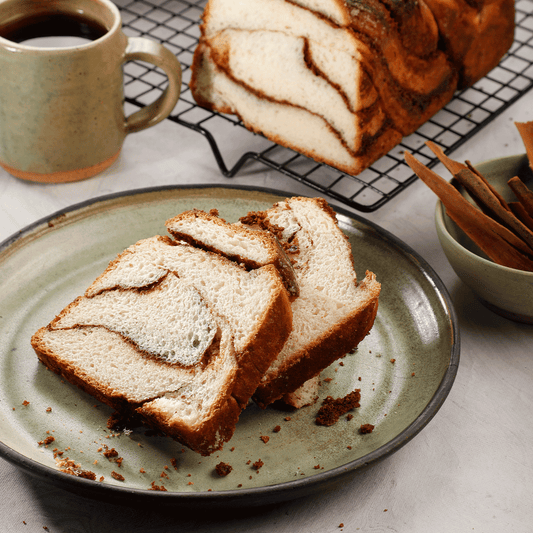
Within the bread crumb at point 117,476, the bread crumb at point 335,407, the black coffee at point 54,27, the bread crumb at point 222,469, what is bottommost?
the bread crumb at point 117,476

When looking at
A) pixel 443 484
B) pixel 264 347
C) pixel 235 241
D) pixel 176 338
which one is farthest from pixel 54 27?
pixel 443 484

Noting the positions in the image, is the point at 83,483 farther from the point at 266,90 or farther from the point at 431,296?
the point at 266,90

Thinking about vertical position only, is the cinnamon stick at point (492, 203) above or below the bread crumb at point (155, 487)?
above

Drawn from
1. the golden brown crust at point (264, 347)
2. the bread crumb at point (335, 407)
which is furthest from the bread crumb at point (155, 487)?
the bread crumb at point (335, 407)

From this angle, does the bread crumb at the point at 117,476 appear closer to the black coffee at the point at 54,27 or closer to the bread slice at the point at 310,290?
the bread slice at the point at 310,290

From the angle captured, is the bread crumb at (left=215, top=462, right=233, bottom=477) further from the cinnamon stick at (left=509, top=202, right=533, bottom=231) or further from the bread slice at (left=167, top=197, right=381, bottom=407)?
the cinnamon stick at (left=509, top=202, right=533, bottom=231)

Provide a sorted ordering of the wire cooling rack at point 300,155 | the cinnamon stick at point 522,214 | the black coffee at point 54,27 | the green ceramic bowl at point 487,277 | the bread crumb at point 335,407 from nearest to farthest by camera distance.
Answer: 1. the bread crumb at point 335,407
2. the green ceramic bowl at point 487,277
3. the cinnamon stick at point 522,214
4. the black coffee at point 54,27
5. the wire cooling rack at point 300,155
